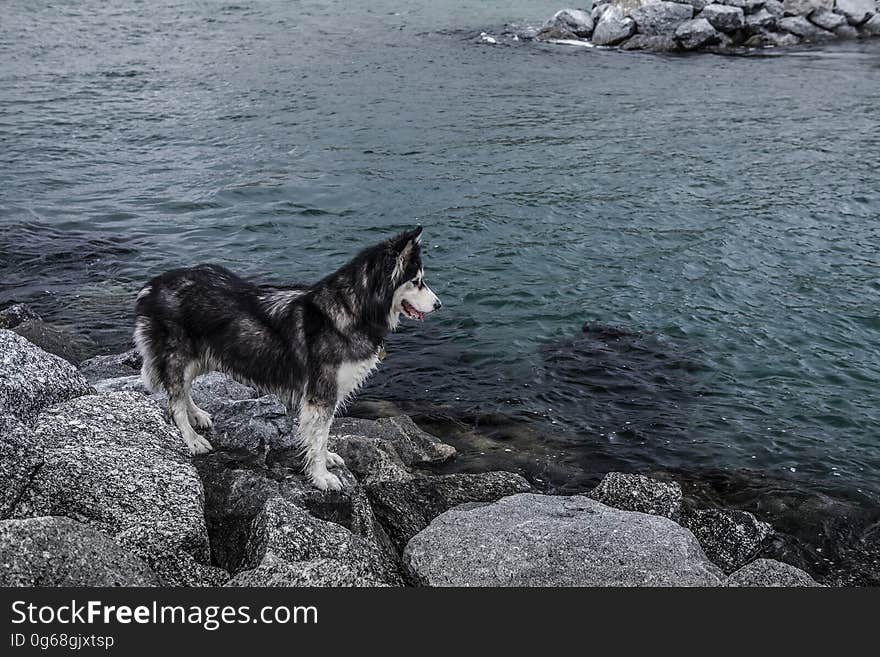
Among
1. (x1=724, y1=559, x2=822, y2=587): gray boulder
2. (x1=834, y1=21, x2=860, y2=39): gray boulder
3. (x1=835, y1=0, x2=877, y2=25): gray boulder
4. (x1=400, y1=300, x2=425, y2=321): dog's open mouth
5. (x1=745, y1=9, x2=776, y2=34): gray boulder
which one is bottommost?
(x1=724, y1=559, x2=822, y2=587): gray boulder

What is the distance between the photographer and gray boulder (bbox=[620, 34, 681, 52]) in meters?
37.6

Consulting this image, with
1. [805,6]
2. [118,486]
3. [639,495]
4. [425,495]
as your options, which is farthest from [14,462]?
[805,6]

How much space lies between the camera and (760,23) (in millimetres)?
39094

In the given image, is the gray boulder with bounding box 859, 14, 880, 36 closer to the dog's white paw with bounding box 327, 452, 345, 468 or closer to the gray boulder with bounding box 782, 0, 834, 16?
the gray boulder with bounding box 782, 0, 834, 16

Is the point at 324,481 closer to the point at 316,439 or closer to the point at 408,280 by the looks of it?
the point at 316,439

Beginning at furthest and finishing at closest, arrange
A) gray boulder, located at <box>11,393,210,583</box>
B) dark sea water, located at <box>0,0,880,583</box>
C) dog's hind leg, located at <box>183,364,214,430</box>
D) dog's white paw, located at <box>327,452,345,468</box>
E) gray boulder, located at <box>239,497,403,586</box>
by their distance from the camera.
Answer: dark sea water, located at <box>0,0,880,583</box> → dog's hind leg, located at <box>183,364,214,430</box> → dog's white paw, located at <box>327,452,345,468</box> → gray boulder, located at <box>11,393,210,583</box> → gray boulder, located at <box>239,497,403,586</box>

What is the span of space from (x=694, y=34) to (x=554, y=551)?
35015 mm

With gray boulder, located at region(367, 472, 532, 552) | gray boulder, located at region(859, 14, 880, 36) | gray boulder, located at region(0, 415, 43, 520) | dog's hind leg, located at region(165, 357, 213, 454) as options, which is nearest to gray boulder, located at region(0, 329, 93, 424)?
gray boulder, located at region(0, 415, 43, 520)

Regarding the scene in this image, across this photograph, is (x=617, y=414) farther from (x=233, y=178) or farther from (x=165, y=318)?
(x=233, y=178)

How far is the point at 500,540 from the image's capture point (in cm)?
777

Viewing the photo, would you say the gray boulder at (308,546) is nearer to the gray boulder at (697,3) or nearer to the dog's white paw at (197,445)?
the dog's white paw at (197,445)

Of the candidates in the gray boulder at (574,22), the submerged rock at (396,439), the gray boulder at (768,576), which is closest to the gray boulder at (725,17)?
the gray boulder at (574,22)

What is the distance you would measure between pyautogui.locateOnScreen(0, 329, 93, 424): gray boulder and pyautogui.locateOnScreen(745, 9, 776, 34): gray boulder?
→ 123ft

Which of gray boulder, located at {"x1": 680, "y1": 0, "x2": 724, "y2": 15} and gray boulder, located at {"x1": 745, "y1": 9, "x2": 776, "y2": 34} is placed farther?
gray boulder, located at {"x1": 680, "y1": 0, "x2": 724, "y2": 15}
